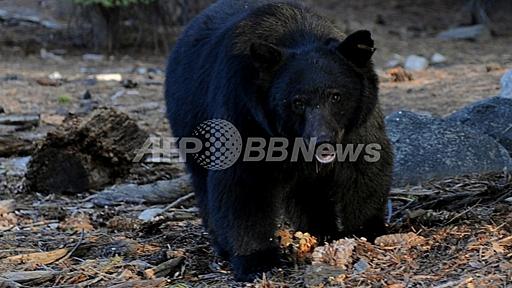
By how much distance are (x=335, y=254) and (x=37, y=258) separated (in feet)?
5.83

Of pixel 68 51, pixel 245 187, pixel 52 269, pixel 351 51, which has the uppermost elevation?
pixel 351 51

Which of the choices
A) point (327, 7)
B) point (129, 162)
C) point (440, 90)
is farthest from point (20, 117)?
point (327, 7)

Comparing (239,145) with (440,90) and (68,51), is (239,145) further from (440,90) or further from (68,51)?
(68,51)

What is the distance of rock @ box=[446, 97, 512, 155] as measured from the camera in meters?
7.50

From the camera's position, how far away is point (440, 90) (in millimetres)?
11383

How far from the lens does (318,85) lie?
475cm

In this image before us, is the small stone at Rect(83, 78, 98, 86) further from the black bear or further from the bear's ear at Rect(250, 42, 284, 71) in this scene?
the bear's ear at Rect(250, 42, 284, 71)

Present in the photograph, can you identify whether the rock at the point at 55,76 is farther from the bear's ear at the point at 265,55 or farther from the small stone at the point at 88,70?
the bear's ear at the point at 265,55

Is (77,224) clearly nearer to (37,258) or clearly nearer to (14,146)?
(37,258)

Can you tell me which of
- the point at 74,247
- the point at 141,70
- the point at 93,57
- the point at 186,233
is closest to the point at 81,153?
the point at 186,233

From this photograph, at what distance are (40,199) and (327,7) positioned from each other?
37.8 ft

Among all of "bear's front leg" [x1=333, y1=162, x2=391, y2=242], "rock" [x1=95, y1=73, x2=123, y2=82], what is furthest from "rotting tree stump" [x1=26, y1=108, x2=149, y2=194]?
"rock" [x1=95, y1=73, x2=123, y2=82]

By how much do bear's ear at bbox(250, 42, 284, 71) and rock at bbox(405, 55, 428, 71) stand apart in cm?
888

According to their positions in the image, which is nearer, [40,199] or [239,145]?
[239,145]
